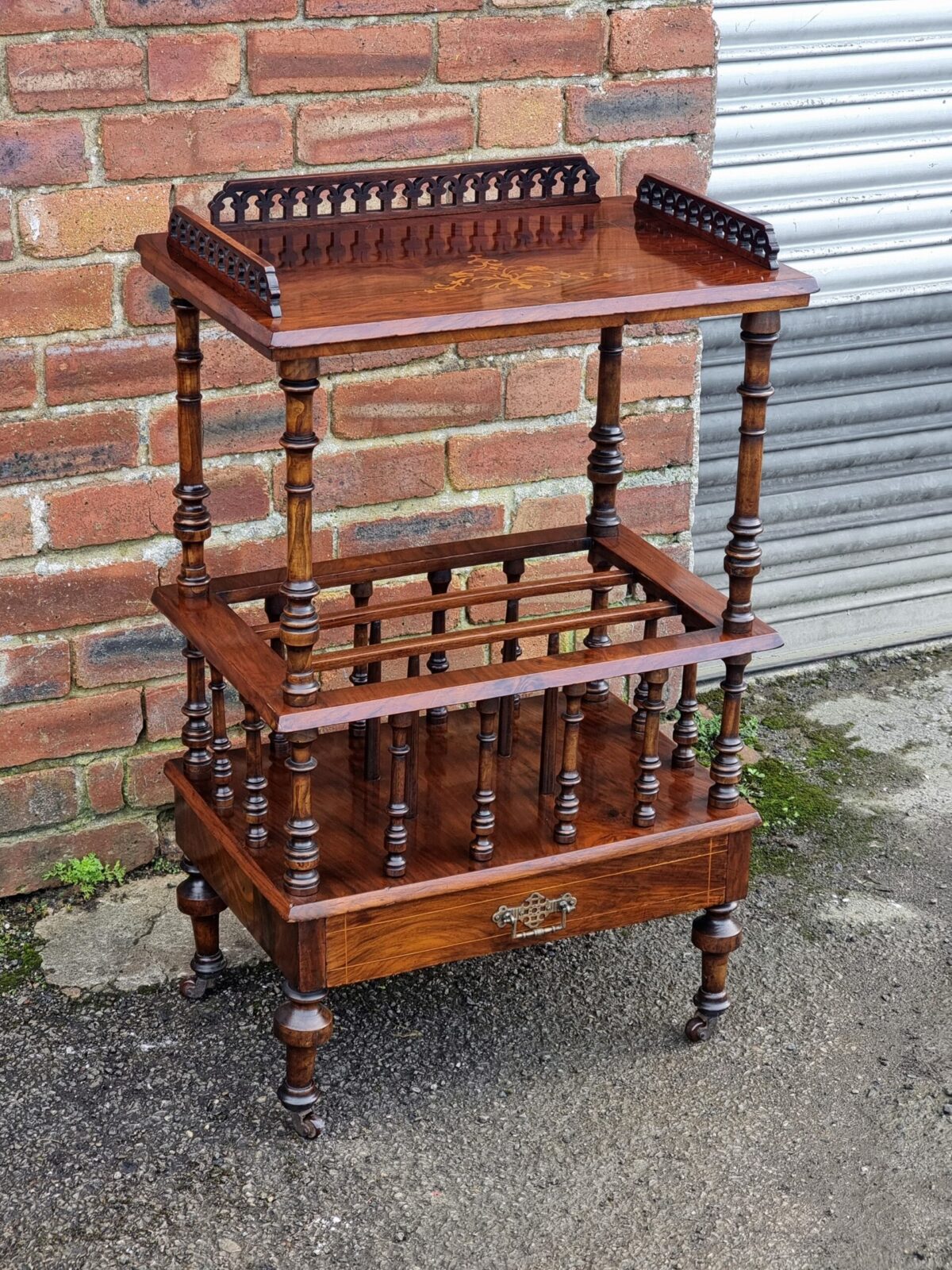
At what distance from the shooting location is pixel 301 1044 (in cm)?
257

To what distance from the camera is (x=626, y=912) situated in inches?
107

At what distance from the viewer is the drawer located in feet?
8.34

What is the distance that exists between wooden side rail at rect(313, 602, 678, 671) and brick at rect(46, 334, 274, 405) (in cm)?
75

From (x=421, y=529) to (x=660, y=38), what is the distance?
103 centimetres

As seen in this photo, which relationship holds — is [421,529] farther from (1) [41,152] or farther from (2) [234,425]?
(1) [41,152]

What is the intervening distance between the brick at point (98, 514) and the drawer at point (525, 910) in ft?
3.16

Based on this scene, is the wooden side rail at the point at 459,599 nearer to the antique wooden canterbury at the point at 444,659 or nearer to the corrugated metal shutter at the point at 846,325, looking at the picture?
the antique wooden canterbury at the point at 444,659

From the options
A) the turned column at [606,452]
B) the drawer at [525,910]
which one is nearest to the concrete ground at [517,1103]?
the drawer at [525,910]

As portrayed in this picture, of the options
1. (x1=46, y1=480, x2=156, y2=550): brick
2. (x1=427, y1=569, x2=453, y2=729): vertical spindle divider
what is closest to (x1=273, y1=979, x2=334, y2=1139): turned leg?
(x1=427, y1=569, x2=453, y2=729): vertical spindle divider

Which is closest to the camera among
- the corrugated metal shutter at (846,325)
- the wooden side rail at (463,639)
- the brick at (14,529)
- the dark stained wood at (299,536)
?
the dark stained wood at (299,536)

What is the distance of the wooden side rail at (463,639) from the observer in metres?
2.46

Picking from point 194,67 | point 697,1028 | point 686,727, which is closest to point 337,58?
point 194,67

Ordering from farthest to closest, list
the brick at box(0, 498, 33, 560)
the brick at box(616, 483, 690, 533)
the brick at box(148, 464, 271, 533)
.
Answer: the brick at box(616, 483, 690, 533), the brick at box(148, 464, 271, 533), the brick at box(0, 498, 33, 560)

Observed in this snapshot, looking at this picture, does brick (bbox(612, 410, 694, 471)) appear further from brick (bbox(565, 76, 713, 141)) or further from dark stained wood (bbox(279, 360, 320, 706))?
dark stained wood (bbox(279, 360, 320, 706))
